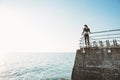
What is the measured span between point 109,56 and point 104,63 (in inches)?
26.4

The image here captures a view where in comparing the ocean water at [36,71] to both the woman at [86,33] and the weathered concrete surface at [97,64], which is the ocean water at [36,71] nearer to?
the weathered concrete surface at [97,64]

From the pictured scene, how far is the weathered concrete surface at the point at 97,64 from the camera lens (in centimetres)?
797

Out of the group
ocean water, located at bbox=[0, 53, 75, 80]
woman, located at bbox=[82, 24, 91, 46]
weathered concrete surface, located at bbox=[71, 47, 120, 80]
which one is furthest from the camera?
ocean water, located at bbox=[0, 53, 75, 80]

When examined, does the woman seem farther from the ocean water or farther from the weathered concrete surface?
the ocean water

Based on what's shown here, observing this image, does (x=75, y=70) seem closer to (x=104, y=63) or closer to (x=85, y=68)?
(x=85, y=68)

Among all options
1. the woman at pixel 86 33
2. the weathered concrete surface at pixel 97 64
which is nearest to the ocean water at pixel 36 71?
the weathered concrete surface at pixel 97 64

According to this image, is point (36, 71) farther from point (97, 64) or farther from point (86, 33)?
point (97, 64)

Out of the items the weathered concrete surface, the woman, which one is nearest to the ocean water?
the weathered concrete surface

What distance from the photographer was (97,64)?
880cm

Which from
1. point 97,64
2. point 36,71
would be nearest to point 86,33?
point 97,64

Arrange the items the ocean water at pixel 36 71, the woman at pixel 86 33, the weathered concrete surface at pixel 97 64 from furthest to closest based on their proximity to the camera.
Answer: the ocean water at pixel 36 71
the woman at pixel 86 33
the weathered concrete surface at pixel 97 64

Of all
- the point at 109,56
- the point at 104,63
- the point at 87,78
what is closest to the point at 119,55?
the point at 109,56

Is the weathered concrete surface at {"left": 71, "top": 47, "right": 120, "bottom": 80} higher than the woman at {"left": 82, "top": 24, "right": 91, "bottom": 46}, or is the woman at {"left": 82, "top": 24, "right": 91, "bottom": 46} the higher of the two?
the woman at {"left": 82, "top": 24, "right": 91, "bottom": 46}

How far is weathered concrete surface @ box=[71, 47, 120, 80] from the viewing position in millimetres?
7973
